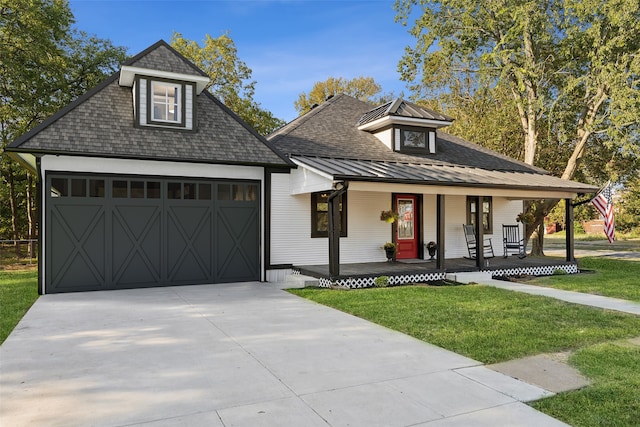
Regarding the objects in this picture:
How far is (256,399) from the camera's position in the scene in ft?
12.0

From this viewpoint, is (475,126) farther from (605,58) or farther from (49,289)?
(49,289)

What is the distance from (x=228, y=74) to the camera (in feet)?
78.7

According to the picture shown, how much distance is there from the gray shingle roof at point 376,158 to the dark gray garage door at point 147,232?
94.6 inches

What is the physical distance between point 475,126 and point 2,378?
2029 cm

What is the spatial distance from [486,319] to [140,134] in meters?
8.30

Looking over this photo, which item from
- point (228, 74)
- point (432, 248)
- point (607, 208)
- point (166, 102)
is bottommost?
point (432, 248)

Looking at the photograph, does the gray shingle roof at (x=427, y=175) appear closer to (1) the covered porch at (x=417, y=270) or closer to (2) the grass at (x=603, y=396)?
(1) the covered porch at (x=417, y=270)

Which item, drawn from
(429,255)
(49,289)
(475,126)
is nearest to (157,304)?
(49,289)

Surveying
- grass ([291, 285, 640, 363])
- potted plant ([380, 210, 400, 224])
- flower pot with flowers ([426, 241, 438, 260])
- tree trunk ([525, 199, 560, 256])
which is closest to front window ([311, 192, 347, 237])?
potted plant ([380, 210, 400, 224])

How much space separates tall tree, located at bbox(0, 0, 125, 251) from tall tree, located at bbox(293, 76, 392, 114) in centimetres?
1495

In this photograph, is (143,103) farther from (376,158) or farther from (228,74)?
(228,74)

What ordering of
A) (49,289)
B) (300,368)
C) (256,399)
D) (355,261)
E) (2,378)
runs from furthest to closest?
(355,261) → (49,289) → (300,368) → (2,378) → (256,399)

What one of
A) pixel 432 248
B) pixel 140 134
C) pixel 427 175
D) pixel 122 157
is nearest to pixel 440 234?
pixel 427 175

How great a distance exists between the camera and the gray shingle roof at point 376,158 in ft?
35.5
